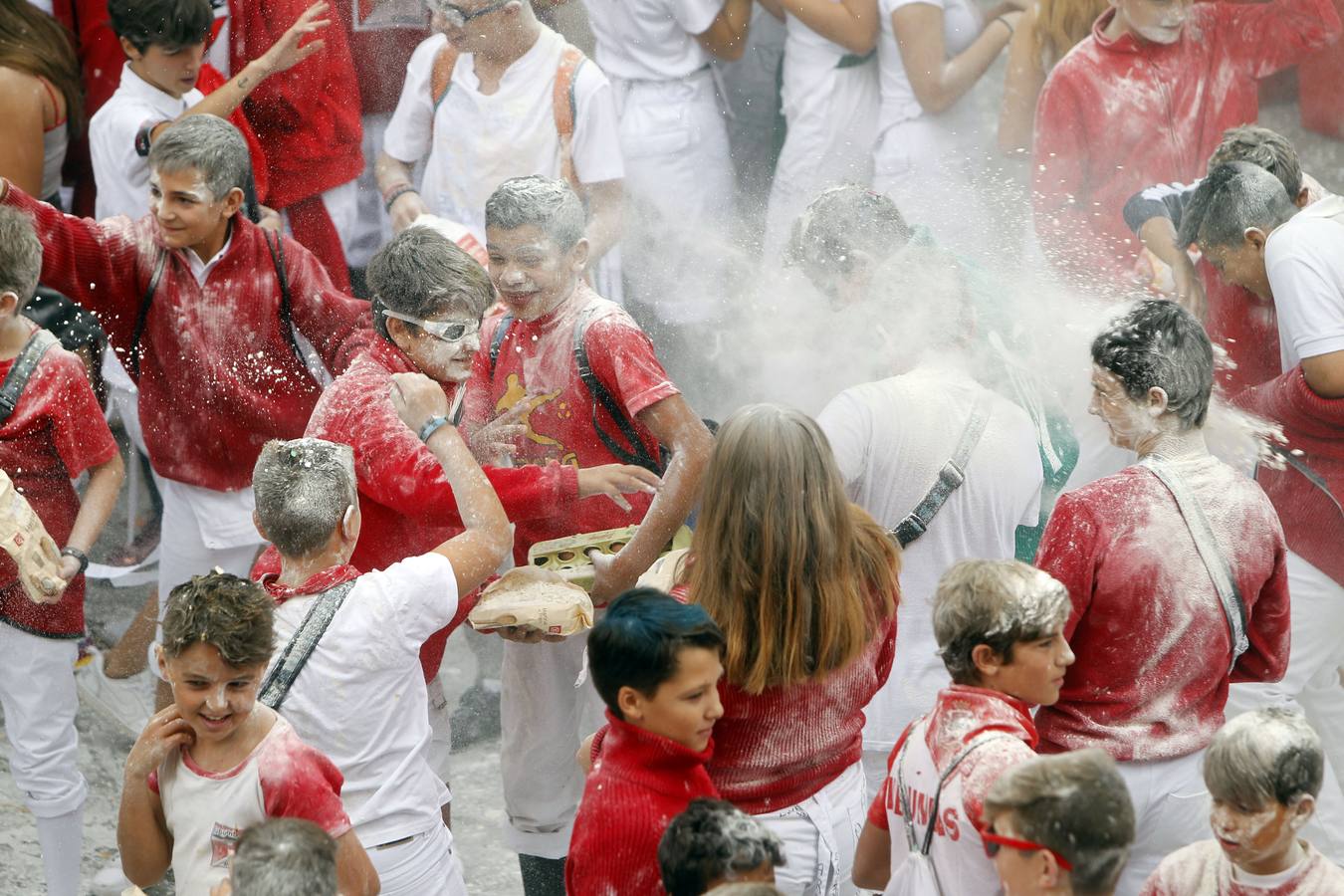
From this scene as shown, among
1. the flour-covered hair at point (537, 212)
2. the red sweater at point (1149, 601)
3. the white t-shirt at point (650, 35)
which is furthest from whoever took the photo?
the white t-shirt at point (650, 35)

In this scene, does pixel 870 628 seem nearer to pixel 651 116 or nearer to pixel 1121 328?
pixel 1121 328

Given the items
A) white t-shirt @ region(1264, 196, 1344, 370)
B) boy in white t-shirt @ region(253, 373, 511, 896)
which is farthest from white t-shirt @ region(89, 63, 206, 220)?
white t-shirt @ region(1264, 196, 1344, 370)

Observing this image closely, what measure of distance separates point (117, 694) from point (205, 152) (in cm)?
192

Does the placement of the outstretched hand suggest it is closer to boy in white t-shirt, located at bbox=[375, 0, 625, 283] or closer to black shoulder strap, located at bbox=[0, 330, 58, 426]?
boy in white t-shirt, located at bbox=[375, 0, 625, 283]

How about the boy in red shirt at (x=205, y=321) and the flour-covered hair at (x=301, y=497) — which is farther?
the boy in red shirt at (x=205, y=321)

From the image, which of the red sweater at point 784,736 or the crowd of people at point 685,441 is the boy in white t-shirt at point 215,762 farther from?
the red sweater at point 784,736

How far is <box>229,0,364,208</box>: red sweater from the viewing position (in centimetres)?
523

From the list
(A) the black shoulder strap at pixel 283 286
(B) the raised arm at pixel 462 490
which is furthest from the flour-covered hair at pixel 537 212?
(A) the black shoulder strap at pixel 283 286

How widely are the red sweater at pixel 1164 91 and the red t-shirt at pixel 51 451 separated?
312 cm

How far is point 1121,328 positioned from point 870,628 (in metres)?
0.86

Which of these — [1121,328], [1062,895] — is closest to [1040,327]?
[1121,328]

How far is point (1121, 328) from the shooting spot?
3244 mm

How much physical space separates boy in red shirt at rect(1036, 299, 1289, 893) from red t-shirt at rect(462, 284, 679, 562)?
1.07 m

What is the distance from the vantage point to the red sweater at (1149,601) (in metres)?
3.04
